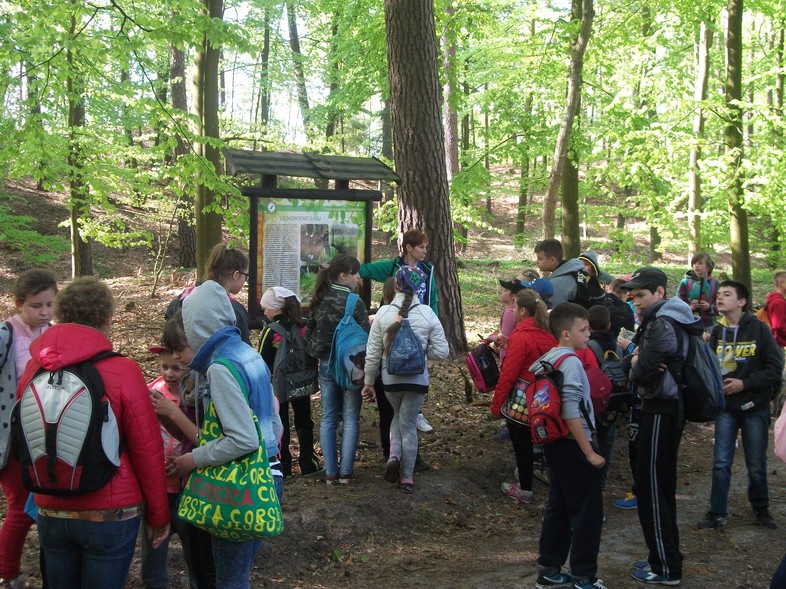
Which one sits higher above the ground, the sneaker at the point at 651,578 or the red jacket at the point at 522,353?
the red jacket at the point at 522,353

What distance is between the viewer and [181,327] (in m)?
3.38

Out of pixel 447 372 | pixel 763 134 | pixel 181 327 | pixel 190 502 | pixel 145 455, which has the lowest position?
pixel 447 372

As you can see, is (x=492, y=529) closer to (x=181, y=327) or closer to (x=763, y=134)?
(x=181, y=327)

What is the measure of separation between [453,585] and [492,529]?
4.16ft

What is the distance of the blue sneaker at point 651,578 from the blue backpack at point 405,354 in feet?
7.15

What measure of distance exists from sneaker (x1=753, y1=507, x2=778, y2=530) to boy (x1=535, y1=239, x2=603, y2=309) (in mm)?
2474

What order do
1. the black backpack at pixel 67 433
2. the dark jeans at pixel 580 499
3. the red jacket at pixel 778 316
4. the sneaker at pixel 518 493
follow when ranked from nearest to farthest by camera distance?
the black backpack at pixel 67 433 < the dark jeans at pixel 580 499 < the sneaker at pixel 518 493 < the red jacket at pixel 778 316

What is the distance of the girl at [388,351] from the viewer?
5988 millimetres

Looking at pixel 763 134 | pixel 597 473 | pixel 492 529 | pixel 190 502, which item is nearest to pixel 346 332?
pixel 492 529

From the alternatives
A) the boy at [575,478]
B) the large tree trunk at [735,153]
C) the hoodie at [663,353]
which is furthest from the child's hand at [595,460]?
the large tree trunk at [735,153]

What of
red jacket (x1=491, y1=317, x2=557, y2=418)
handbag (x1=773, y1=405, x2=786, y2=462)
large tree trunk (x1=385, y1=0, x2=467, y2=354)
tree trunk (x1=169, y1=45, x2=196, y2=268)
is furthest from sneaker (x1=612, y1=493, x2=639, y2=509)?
tree trunk (x1=169, y1=45, x2=196, y2=268)

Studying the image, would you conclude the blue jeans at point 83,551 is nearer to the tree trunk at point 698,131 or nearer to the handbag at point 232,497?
the handbag at point 232,497

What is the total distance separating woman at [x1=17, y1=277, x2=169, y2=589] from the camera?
2887mm

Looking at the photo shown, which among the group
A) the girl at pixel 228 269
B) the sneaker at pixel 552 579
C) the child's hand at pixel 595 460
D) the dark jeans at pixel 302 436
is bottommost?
the sneaker at pixel 552 579
